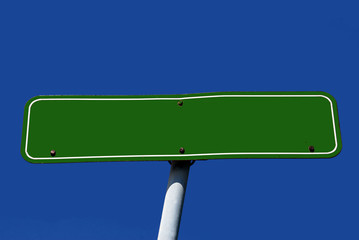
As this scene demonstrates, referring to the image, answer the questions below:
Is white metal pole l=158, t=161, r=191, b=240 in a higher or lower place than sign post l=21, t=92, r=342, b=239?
lower

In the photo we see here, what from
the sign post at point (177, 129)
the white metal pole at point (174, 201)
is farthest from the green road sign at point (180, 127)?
the white metal pole at point (174, 201)

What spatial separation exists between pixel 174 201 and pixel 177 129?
0.45 metres

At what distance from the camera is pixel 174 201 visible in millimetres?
2934

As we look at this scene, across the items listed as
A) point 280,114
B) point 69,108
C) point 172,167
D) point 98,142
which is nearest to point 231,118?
point 280,114

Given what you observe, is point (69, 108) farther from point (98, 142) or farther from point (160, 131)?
point (160, 131)

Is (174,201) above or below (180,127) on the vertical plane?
below

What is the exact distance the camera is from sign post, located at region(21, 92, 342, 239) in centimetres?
285

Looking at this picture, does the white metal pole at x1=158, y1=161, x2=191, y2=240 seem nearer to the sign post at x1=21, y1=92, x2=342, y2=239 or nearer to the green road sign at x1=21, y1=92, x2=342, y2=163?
the sign post at x1=21, y1=92, x2=342, y2=239

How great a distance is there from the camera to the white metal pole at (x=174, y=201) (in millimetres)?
2854

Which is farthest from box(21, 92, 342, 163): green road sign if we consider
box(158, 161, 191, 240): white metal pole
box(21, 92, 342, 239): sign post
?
box(158, 161, 191, 240): white metal pole

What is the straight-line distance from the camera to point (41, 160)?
114 inches

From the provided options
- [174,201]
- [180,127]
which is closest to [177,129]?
[180,127]

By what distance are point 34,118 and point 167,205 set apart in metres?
1.00

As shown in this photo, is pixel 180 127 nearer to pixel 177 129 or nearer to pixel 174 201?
pixel 177 129
